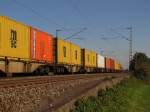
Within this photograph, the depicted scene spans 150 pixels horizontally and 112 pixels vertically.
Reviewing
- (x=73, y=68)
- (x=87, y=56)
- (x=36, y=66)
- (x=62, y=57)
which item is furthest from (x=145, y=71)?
(x=36, y=66)

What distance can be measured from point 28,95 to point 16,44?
1069 cm

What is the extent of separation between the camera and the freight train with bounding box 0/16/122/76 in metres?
22.4

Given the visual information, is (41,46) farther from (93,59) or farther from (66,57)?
(93,59)

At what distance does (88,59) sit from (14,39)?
3045cm

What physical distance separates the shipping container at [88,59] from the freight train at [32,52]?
304 cm

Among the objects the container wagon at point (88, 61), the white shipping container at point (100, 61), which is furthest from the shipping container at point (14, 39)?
the white shipping container at point (100, 61)

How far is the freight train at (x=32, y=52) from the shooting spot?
73.6ft

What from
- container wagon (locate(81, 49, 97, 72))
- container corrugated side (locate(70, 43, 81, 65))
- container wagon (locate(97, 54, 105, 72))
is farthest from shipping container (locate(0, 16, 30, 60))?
container wagon (locate(97, 54, 105, 72))

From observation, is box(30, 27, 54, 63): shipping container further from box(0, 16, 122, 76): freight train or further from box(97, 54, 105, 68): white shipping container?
box(97, 54, 105, 68): white shipping container

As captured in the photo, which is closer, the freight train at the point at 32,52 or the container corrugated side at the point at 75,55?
the freight train at the point at 32,52

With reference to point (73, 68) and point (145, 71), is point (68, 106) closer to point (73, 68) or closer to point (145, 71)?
point (73, 68)

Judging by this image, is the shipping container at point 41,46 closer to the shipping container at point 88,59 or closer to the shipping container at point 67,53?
the shipping container at point 67,53

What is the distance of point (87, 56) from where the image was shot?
5312 cm

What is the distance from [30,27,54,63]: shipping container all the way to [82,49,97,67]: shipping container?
1499 cm
